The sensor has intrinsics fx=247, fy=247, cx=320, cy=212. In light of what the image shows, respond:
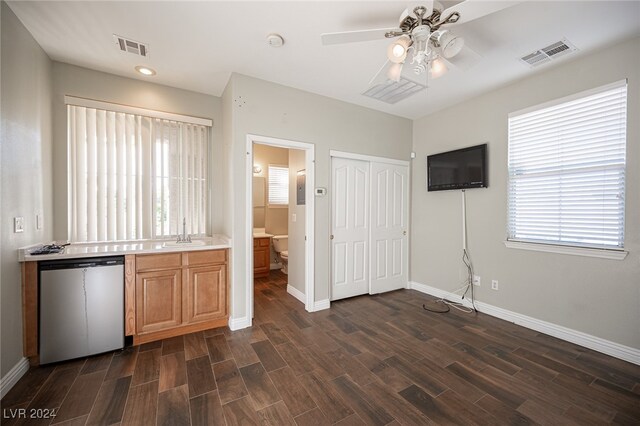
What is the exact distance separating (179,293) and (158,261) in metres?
0.42

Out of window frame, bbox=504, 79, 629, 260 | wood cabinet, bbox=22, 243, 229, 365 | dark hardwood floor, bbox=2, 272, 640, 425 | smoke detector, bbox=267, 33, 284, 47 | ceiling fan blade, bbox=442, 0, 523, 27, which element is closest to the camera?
ceiling fan blade, bbox=442, 0, 523, 27

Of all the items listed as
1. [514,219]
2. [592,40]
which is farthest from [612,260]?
[592,40]

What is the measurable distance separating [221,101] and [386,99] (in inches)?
92.6

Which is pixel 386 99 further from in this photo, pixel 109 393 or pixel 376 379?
pixel 109 393

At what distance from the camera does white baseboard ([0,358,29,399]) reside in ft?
5.94

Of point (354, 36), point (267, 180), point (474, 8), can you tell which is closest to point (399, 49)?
point (354, 36)

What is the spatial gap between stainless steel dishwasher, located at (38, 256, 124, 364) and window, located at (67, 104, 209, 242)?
75 cm

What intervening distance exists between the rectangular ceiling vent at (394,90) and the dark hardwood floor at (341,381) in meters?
2.96

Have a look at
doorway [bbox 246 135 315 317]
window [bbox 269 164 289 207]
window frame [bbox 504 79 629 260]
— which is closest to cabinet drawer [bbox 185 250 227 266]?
doorway [bbox 246 135 315 317]

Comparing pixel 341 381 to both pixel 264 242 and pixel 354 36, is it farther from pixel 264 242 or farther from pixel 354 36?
pixel 264 242

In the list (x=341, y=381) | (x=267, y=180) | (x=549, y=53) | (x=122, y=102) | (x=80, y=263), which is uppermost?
(x=549, y=53)

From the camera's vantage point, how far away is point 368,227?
3936mm

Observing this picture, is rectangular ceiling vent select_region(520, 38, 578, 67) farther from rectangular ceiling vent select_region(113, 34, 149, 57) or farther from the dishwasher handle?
the dishwasher handle

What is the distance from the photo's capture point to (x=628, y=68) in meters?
2.30
